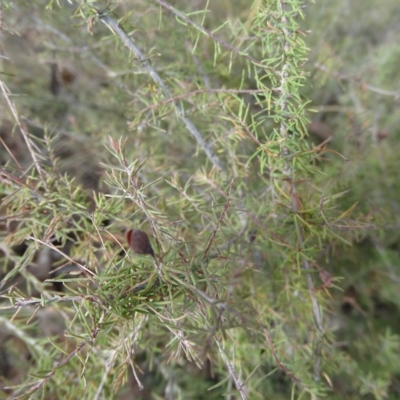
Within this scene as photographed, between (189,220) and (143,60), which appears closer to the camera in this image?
(143,60)

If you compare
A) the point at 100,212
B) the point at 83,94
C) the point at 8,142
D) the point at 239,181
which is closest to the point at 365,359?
the point at 239,181

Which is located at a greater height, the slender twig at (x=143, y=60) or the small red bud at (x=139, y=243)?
the slender twig at (x=143, y=60)

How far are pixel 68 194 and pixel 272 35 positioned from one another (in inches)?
13.4

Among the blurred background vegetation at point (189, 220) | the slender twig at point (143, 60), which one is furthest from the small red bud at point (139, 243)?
the slender twig at point (143, 60)

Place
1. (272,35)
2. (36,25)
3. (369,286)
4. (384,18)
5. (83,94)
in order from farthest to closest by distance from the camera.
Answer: (384,18)
(83,94)
(369,286)
(36,25)
(272,35)

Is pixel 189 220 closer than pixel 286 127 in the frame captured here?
No

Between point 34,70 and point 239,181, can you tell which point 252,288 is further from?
point 34,70

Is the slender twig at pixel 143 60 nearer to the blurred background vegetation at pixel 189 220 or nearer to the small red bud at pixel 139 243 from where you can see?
the blurred background vegetation at pixel 189 220

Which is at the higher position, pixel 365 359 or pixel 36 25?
pixel 36 25

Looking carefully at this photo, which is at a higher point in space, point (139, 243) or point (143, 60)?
point (143, 60)

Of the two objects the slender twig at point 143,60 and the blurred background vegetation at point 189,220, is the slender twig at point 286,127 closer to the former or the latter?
the blurred background vegetation at point 189,220

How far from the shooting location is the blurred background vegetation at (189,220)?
17.1 inches

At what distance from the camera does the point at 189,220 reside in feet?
2.03

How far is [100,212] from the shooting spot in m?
0.51
